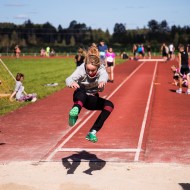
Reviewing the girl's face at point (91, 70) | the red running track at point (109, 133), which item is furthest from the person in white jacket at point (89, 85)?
the red running track at point (109, 133)

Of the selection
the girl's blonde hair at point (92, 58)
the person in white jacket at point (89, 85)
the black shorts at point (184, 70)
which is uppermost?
the girl's blonde hair at point (92, 58)

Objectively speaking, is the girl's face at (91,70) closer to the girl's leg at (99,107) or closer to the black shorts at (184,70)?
the girl's leg at (99,107)

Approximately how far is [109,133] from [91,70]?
360 centimetres

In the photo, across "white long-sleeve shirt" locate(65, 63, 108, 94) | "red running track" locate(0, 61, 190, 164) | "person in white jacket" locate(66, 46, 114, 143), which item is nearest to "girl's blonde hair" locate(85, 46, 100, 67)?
"person in white jacket" locate(66, 46, 114, 143)

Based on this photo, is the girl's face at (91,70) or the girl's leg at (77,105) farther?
the girl's face at (91,70)

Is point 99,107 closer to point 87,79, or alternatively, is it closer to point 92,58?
point 87,79

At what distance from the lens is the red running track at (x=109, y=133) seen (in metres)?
7.26

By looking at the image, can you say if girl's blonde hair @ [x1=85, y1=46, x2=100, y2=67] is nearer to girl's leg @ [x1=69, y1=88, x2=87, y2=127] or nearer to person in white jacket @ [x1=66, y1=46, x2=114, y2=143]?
person in white jacket @ [x1=66, y1=46, x2=114, y2=143]

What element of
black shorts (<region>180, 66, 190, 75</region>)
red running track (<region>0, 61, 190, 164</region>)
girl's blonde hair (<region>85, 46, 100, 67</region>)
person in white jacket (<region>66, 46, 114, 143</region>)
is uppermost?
girl's blonde hair (<region>85, 46, 100, 67</region>)

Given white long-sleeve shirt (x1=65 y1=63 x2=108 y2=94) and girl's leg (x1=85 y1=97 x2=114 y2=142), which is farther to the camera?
girl's leg (x1=85 y1=97 x2=114 y2=142)

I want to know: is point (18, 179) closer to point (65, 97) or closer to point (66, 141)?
point (66, 141)

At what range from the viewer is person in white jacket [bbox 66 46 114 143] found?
5.72 metres

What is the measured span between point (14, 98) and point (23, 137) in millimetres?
6272

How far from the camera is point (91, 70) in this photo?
18.9 ft
